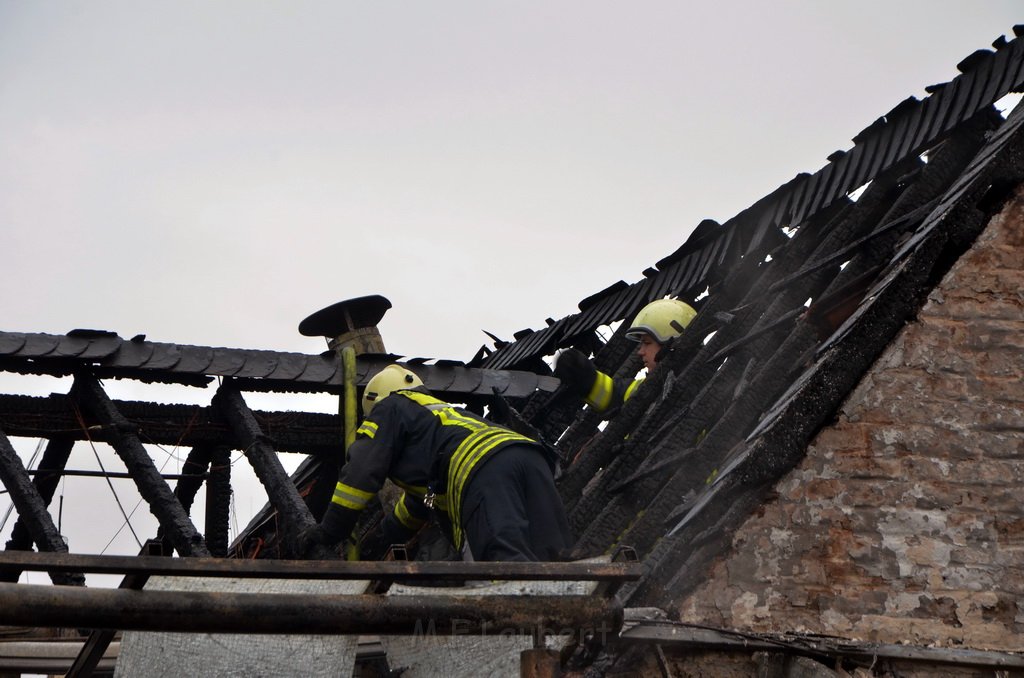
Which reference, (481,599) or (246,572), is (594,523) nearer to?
(481,599)

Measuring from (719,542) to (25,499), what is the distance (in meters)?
4.32

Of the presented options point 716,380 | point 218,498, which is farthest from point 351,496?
point 218,498

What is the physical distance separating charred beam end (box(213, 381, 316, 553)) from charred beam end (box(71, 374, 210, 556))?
1.65 ft

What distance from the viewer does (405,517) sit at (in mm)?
7148

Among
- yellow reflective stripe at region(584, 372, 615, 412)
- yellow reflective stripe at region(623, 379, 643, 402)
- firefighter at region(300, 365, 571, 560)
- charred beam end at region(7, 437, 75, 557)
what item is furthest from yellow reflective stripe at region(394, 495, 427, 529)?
charred beam end at region(7, 437, 75, 557)

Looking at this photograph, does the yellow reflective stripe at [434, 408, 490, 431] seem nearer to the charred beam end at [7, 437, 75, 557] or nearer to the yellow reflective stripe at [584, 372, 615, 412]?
the yellow reflective stripe at [584, 372, 615, 412]

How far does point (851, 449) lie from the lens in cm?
532

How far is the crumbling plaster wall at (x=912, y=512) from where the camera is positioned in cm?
509

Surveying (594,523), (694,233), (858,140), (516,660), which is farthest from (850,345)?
(694,233)

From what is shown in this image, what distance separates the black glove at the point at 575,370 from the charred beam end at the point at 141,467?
231 centimetres

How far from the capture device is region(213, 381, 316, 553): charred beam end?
7.49 m

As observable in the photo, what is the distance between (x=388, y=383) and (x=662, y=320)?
1.88 meters

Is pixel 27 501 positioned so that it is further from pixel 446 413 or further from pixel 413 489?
pixel 446 413

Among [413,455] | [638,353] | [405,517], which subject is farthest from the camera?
[638,353]
